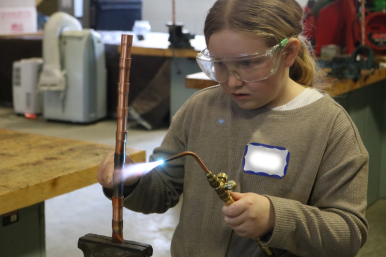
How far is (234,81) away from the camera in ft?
3.39

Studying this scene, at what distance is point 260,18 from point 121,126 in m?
0.41

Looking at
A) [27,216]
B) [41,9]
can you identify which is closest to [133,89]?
[41,9]

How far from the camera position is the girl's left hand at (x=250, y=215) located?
90cm

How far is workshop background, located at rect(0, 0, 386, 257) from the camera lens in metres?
2.20

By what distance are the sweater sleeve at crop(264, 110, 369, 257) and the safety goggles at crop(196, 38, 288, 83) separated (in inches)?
8.0

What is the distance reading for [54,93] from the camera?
5.29 m

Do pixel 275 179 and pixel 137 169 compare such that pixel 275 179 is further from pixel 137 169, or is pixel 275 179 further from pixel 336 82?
pixel 336 82

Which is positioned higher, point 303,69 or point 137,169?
point 303,69

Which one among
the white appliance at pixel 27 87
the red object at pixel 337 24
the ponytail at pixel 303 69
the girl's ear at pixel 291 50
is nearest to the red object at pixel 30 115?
the white appliance at pixel 27 87

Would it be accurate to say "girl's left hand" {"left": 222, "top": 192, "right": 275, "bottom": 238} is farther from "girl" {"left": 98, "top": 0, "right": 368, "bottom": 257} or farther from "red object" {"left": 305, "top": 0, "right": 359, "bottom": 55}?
"red object" {"left": 305, "top": 0, "right": 359, "bottom": 55}

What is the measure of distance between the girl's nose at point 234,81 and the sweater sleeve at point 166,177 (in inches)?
9.3

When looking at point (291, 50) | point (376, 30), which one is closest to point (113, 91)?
point (376, 30)

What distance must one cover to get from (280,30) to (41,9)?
6086 millimetres


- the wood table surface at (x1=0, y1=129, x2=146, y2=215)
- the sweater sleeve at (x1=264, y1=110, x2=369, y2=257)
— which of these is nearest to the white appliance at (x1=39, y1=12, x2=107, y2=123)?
the wood table surface at (x1=0, y1=129, x2=146, y2=215)
